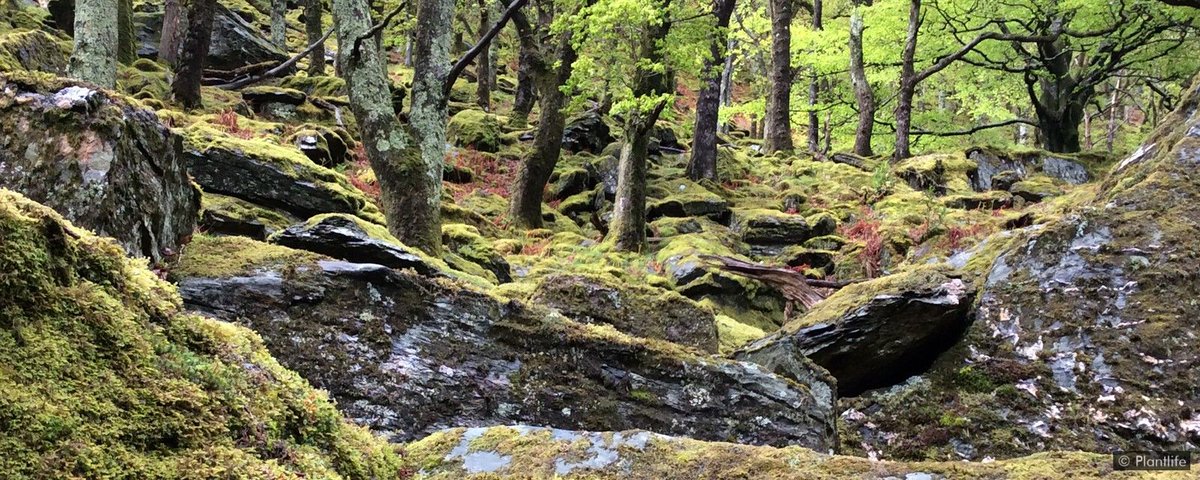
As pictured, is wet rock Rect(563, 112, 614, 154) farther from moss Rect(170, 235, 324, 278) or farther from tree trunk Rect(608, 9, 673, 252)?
moss Rect(170, 235, 324, 278)

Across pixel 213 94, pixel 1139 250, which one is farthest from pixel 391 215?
pixel 213 94

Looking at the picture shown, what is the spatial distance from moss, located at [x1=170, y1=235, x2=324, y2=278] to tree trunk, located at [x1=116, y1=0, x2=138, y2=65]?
47.3 ft

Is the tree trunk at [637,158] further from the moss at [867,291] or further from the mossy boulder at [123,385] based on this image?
the mossy boulder at [123,385]

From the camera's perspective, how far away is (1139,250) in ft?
20.4

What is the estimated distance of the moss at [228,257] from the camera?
400 centimetres

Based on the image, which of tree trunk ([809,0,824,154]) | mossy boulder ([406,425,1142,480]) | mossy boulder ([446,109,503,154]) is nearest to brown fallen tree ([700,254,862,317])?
mossy boulder ([406,425,1142,480])

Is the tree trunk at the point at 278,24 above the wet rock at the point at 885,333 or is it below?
above

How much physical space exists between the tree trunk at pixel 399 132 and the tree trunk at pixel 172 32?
11.3 meters

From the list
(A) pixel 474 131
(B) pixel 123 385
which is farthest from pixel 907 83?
(B) pixel 123 385

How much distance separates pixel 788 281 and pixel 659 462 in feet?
26.9

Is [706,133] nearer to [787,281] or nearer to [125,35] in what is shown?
[787,281]

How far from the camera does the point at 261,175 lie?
8.20 metres

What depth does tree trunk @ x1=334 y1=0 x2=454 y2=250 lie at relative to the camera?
819cm

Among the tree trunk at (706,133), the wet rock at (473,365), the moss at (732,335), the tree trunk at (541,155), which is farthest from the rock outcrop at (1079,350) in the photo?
the tree trunk at (706,133)
